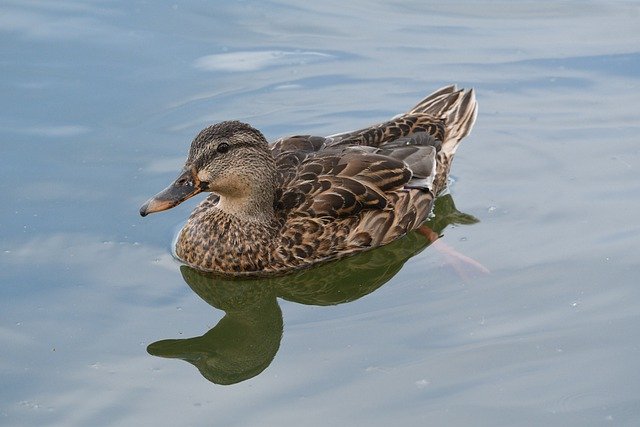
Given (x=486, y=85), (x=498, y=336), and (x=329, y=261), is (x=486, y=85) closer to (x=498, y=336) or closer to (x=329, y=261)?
(x=329, y=261)

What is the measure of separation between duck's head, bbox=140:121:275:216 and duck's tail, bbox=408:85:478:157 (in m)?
2.03

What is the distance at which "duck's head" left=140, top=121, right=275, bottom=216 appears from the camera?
881cm

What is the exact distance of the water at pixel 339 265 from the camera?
7594 mm

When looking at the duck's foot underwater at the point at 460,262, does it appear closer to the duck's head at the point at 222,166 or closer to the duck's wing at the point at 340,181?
the duck's wing at the point at 340,181

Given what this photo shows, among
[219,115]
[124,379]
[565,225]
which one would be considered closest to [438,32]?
[219,115]

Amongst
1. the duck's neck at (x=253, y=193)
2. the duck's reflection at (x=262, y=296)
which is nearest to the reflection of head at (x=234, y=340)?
the duck's reflection at (x=262, y=296)

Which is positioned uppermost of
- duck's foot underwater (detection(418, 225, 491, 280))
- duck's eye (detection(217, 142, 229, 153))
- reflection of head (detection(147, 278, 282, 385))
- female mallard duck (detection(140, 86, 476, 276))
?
duck's eye (detection(217, 142, 229, 153))

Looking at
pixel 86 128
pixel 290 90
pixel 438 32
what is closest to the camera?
pixel 86 128

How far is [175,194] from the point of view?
8.79 meters

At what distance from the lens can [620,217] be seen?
32.0 ft

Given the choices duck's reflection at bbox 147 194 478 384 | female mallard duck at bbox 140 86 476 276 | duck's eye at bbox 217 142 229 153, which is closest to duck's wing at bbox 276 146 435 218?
female mallard duck at bbox 140 86 476 276

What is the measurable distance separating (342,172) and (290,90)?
8.34 ft

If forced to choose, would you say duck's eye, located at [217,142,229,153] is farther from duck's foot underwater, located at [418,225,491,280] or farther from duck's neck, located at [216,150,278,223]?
duck's foot underwater, located at [418,225,491,280]

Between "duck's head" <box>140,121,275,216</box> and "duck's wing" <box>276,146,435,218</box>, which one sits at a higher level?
"duck's head" <box>140,121,275,216</box>
